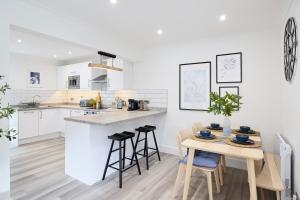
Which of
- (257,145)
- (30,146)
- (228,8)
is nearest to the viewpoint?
(257,145)

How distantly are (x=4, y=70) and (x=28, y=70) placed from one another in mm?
3649

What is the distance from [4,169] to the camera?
1974 mm

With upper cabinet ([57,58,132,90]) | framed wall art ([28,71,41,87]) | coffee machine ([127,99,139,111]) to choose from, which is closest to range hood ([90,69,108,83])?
upper cabinet ([57,58,132,90])

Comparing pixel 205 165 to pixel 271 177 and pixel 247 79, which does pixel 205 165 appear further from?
pixel 247 79

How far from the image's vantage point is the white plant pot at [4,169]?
195 centimetres

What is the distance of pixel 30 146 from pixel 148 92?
3193mm

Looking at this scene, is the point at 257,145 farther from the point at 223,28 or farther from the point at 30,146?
the point at 30,146

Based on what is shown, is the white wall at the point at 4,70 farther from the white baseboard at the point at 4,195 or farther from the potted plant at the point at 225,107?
the potted plant at the point at 225,107

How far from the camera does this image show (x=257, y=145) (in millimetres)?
1939

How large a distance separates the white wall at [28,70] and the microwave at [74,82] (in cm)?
78

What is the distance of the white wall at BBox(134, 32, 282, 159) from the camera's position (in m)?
2.85

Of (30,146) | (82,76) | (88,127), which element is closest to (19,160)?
(30,146)

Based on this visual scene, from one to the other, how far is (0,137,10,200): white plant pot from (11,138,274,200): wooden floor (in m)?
0.30

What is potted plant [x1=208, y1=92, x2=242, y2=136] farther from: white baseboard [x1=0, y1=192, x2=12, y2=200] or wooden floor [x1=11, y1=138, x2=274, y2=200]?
white baseboard [x1=0, y1=192, x2=12, y2=200]
